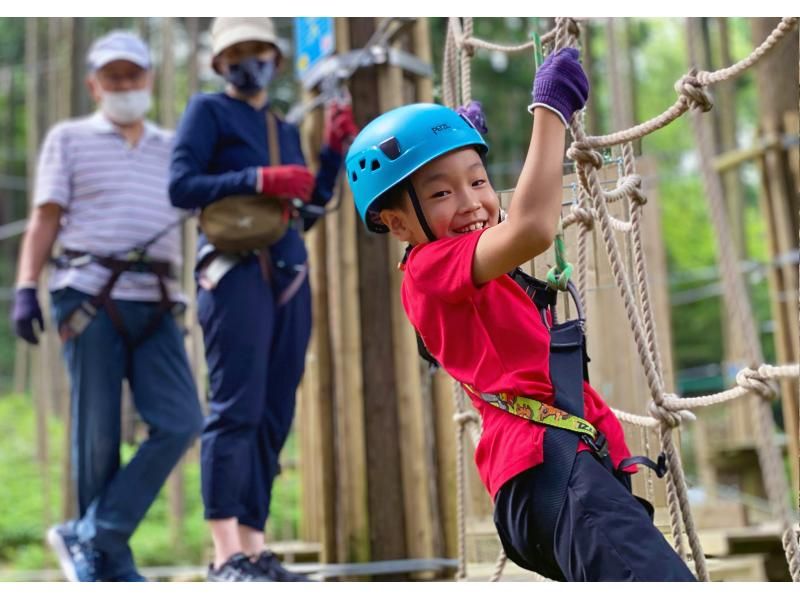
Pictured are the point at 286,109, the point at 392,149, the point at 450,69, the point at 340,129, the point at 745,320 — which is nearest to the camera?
the point at 745,320

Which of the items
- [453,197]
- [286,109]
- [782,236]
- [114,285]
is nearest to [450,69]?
[453,197]

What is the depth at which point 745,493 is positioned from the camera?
923 centimetres

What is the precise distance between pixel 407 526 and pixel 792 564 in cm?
191

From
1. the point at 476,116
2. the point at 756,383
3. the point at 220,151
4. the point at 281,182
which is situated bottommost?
the point at 756,383

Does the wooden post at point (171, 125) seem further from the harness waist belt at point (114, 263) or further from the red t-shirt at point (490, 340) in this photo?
the red t-shirt at point (490, 340)

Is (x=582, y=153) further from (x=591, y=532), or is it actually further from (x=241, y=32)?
(x=241, y=32)

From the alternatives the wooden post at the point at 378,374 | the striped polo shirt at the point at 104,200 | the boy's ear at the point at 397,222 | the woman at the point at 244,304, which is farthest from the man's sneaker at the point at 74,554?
the boy's ear at the point at 397,222

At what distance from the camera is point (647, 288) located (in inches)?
77.8

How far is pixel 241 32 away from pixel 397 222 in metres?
1.52

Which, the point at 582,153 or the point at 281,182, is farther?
the point at 281,182

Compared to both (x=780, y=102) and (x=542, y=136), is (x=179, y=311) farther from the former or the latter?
(x=780, y=102)

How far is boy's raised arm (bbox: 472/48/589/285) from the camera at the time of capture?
1506mm

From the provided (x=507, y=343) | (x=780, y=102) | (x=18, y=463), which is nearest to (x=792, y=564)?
(x=507, y=343)

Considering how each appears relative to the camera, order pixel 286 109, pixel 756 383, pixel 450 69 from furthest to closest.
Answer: pixel 286 109, pixel 450 69, pixel 756 383
